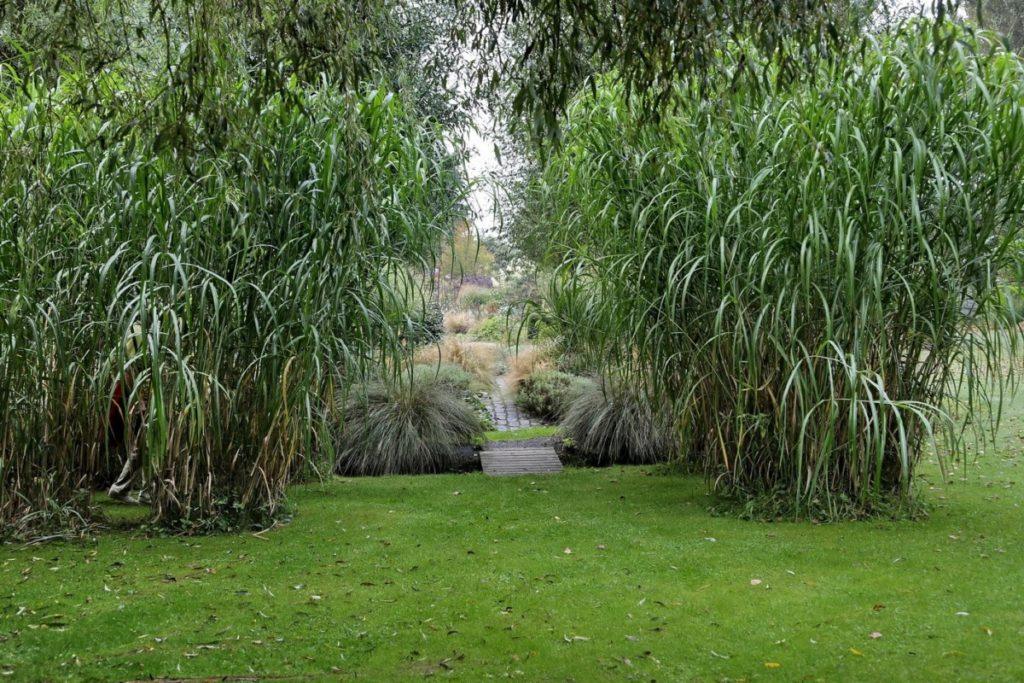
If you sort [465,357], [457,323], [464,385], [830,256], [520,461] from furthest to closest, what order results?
[457,323], [465,357], [464,385], [520,461], [830,256]

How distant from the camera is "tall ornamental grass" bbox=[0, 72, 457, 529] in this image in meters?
4.67

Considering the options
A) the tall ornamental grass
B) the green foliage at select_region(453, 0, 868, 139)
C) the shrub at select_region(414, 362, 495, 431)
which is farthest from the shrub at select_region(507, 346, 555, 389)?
the green foliage at select_region(453, 0, 868, 139)

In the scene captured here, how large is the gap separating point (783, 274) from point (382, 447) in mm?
4207

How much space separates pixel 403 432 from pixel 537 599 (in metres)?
4.44

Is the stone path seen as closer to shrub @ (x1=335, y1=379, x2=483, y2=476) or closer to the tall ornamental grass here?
shrub @ (x1=335, y1=379, x2=483, y2=476)

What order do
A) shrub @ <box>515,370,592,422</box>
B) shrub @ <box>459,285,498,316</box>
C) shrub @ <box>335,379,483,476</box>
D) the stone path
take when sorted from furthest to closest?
shrub @ <box>459,285,498,316</box>, shrub @ <box>515,370,592,422</box>, the stone path, shrub @ <box>335,379,483,476</box>

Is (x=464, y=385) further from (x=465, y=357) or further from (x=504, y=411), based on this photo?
(x=465, y=357)

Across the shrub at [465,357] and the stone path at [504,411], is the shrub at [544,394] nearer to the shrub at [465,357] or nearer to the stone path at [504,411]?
the stone path at [504,411]

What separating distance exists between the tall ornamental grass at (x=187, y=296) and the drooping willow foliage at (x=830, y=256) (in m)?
1.39

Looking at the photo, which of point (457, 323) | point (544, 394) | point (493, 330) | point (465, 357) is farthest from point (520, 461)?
point (457, 323)

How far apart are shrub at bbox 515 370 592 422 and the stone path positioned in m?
0.15

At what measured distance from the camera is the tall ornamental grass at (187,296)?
467 centimetres

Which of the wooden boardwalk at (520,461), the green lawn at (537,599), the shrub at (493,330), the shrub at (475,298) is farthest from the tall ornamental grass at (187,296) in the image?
the shrub at (475,298)

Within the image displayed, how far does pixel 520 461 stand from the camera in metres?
8.34
